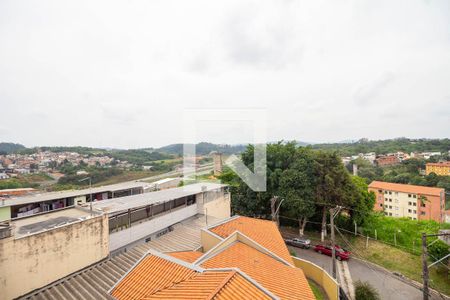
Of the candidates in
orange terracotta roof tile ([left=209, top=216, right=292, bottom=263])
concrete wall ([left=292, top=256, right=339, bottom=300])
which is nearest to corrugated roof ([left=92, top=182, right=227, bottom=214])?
orange terracotta roof tile ([left=209, top=216, right=292, bottom=263])

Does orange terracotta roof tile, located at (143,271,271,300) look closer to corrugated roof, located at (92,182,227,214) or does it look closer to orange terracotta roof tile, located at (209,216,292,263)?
orange terracotta roof tile, located at (209,216,292,263)

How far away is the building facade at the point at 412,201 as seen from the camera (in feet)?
108

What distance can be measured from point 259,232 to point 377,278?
25.1 feet

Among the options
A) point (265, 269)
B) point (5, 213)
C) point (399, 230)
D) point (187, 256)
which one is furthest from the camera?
point (399, 230)

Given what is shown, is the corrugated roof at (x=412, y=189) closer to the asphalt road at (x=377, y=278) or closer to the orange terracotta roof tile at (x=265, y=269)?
the asphalt road at (x=377, y=278)

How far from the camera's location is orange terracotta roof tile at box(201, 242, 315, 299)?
23.1ft

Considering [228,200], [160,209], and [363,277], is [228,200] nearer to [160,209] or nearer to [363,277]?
[160,209]

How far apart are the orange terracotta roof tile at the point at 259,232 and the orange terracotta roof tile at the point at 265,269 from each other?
0.73 metres

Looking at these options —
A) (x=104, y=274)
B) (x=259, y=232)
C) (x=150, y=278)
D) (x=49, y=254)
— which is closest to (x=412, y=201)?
(x=259, y=232)

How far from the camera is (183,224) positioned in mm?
14625

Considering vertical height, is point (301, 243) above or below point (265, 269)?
below

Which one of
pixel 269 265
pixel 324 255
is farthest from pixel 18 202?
pixel 324 255

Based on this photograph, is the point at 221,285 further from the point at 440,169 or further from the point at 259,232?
the point at 440,169

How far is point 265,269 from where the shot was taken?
819cm
